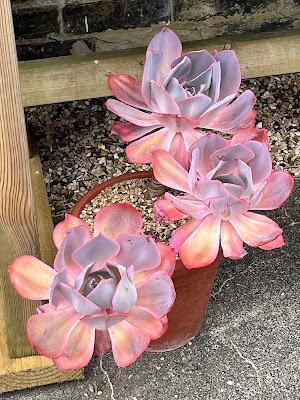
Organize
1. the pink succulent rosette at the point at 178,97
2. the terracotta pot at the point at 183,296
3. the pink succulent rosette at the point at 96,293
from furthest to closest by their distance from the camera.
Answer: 1. the terracotta pot at the point at 183,296
2. the pink succulent rosette at the point at 178,97
3. the pink succulent rosette at the point at 96,293

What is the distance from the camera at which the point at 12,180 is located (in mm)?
1159

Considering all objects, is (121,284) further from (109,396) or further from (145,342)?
(109,396)

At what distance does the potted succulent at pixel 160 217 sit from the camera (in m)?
1.06

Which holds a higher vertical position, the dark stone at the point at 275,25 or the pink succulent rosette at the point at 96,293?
the dark stone at the point at 275,25

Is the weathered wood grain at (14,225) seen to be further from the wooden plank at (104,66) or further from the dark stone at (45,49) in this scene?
the dark stone at (45,49)

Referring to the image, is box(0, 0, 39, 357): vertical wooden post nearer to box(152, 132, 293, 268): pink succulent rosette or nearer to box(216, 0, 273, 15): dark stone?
box(152, 132, 293, 268): pink succulent rosette

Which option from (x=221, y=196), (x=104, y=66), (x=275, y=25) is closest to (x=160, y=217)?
(x=221, y=196)

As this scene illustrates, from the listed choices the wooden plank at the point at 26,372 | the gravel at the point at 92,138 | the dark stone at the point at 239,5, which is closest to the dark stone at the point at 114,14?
the dark stone at the point at 239,5

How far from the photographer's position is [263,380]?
4.87 feet

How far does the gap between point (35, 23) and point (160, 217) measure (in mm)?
906

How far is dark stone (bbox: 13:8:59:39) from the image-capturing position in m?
1.84

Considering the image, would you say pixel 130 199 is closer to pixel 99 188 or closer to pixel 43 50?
pixel 99 188

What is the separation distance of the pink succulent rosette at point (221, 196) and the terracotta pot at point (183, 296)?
0.18 metres

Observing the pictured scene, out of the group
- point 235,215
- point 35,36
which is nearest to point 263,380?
point 235,215
